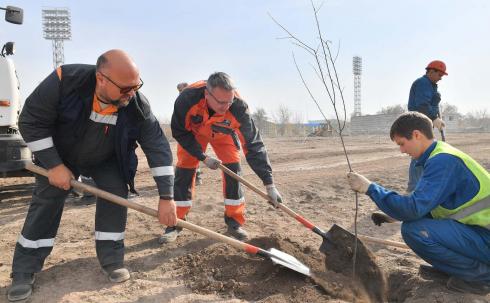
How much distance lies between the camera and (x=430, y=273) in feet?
11.6

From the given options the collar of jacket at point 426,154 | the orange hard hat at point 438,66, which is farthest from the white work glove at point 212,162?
the orange hard hat at point 438,66

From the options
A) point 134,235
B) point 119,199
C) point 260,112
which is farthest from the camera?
point 260,112

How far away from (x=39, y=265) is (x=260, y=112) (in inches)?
1750

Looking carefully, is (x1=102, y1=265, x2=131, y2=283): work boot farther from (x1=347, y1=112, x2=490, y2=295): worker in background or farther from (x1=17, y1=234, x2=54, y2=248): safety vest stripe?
(x1=347, y1=112, x2=490, y2=295): worker in background

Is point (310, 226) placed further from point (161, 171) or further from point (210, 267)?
point (161, 171)

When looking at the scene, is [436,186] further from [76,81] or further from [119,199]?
[76,81]

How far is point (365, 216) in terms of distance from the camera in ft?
19.0

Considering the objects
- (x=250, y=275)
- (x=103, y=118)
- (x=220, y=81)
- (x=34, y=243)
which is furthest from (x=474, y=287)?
(x=34, y=243)

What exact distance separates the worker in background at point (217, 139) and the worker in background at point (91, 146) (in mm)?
885

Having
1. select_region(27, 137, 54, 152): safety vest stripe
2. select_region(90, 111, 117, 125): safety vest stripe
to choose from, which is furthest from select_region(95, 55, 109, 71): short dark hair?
select_region(27, 137, 54, 152): safety vest stripe

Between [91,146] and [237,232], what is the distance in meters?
1.97

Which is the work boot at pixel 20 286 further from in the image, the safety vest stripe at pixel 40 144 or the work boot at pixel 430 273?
the work boot at pixel 430 273

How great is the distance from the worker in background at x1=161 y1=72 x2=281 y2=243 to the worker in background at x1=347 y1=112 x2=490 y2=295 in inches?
59.1

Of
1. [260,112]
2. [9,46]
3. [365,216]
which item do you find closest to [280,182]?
[365,216]
